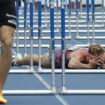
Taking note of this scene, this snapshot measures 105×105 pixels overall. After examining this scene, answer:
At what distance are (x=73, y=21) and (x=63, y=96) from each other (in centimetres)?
1169

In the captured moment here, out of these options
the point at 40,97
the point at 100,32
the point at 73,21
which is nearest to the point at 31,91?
the point at 40,97

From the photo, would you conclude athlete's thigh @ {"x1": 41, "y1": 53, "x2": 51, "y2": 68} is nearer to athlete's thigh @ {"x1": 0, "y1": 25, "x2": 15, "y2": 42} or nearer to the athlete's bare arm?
the athlete's bare arm

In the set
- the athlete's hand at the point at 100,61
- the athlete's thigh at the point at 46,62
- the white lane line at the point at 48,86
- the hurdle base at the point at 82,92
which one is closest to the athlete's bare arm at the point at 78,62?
the athlete's hand at the point at 100,61

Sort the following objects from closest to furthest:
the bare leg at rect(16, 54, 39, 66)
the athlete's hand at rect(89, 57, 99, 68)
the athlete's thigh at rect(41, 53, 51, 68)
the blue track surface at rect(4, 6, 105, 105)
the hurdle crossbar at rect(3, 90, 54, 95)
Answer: the blue track surface at rect(4, 6, 105, 105)
the hurdle crossbar at rect(3, 90, 54, 95)
the athlete's hand at rect(89, 57, 99, 68)
the athlete's thigh at rect(41, 53, 51, 68)
the bare leg at rect(16, 54, 39, 66)

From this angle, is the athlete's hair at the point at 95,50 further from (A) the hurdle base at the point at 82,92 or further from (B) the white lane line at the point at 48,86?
(A) the hurdle base at the point at 82,92

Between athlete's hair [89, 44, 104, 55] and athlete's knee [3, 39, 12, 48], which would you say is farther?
athlete's hair [89, 44, 104, 55]

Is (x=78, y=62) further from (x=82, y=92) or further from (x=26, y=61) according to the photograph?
(x=82, y=92)

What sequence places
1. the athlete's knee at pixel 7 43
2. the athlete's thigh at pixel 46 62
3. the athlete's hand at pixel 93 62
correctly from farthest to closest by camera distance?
the athlete's thigh at pixel 46 62 → the athlete's hand at pixel 93 62 → the athlete's knee at pixel 7 43

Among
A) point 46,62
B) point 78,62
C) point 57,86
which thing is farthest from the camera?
point 46,62

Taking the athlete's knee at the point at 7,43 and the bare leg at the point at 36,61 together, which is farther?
the bare leg at the point at 36,61

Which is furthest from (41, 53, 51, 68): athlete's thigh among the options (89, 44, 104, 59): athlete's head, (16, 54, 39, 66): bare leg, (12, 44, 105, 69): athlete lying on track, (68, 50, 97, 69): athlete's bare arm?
(89, 44, 104, 59): athlete's head

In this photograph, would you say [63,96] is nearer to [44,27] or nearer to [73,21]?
[44,27]

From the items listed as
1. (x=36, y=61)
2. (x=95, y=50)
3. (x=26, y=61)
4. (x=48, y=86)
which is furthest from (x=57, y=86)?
(x=26, y=61)

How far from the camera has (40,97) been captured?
620cm
